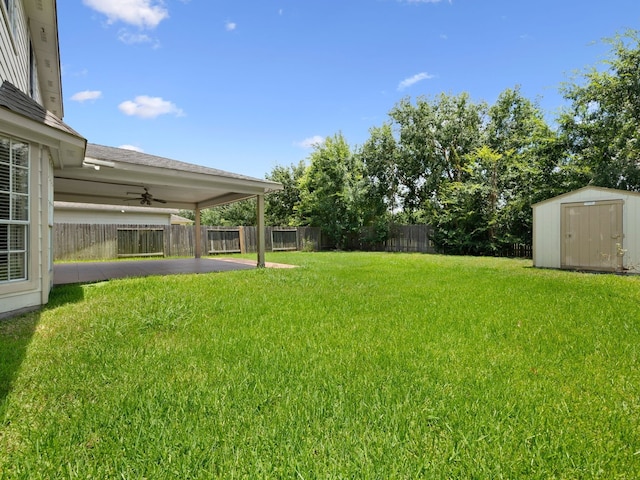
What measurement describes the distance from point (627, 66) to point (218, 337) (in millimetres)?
16344

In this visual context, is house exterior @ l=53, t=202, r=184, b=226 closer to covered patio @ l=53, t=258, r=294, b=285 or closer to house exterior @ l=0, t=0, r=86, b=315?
covered patio @ l=53, t=258, r=294, b=285

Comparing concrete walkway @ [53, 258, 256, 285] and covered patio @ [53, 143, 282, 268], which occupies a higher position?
covered patio @ [53, 143, 282, 268]

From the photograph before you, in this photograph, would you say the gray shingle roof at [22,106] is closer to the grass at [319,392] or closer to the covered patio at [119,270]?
the grass at [319,392]

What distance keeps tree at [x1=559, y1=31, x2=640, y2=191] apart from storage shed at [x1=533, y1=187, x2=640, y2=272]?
4600mm

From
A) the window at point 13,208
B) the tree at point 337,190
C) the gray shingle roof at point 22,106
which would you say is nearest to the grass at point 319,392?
the window at point 13,208

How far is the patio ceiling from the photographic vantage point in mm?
6863

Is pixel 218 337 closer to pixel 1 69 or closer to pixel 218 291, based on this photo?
pixel 218 291

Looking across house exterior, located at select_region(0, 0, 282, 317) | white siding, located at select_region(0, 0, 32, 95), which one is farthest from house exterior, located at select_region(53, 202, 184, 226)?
white siding, located at select_region(0, 0, 32, 95)

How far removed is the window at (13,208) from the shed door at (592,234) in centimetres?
1200

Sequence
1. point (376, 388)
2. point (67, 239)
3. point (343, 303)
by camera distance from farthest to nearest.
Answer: point (67, 239)
point (343, 303)
point (376, 388)

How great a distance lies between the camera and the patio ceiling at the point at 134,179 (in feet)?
22.5

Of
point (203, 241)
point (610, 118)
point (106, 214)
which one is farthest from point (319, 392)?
point (106, 214)

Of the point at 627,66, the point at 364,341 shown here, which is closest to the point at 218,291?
the point at 364,341

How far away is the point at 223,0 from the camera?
8758mm
